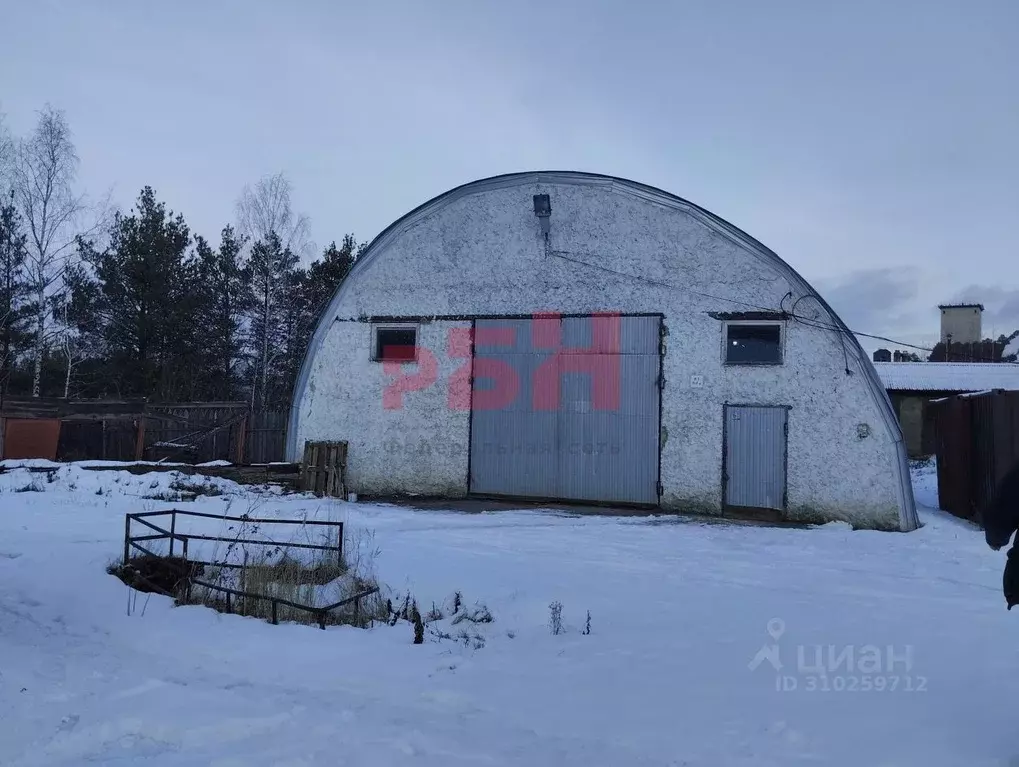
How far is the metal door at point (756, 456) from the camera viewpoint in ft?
37.0

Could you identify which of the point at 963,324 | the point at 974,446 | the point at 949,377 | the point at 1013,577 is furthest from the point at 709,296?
the point at 963,324

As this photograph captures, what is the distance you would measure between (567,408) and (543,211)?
150 inches

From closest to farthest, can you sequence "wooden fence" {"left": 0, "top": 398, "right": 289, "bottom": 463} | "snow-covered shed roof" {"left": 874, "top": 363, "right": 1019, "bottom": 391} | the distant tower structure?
1. "wooden fence" {"left": 0, "top": 398, "right": 289, "bottom": 463}
2. "snow-covered shed roof" {"left": 874, "top": 363, "right": 1019, "bottom": 391}
3. the distant tower structure

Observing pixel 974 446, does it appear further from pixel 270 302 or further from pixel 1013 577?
pixel 270 302

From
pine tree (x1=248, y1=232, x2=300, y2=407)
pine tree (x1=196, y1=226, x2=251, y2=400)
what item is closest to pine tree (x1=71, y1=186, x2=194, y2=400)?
pine tree (x1=196, y1=226, x2=251, y2=400)

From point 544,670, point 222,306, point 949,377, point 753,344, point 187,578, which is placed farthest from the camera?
point 949,377

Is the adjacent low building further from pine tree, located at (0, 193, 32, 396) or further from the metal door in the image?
pine tree, located at (0, 193, 32, 396)

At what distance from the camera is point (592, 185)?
40.7 ft

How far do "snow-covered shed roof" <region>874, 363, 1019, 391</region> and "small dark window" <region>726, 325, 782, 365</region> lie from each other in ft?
58.6

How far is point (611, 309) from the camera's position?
12.2 meters

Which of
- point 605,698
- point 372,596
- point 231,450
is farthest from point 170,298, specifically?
point 605,698

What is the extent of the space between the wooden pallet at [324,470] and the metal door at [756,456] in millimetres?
7333

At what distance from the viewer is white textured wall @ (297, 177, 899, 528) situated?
11.1 m

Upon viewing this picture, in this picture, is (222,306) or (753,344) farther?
(222,306)
